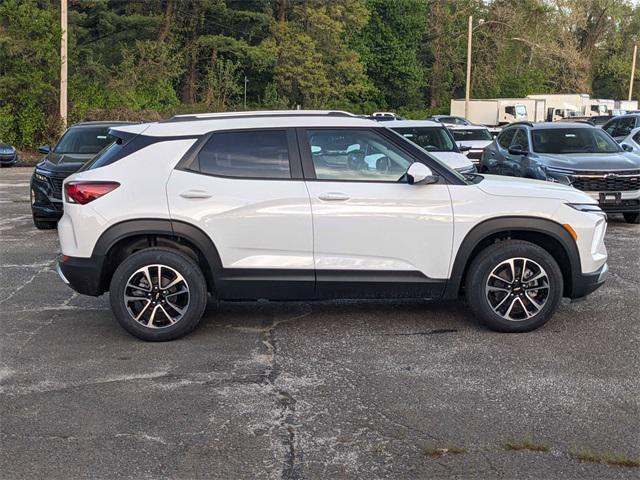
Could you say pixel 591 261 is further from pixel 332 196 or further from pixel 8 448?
pixel 8 448

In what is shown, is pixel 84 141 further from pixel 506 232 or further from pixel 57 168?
pixel 506 232

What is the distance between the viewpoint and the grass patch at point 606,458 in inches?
162

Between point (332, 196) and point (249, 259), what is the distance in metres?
0.82

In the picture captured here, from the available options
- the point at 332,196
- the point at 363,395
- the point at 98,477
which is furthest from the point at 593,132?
the point at 98,477

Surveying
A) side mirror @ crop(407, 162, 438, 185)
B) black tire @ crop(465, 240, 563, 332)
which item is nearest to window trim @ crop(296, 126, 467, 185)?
A: side mirror @ crop(407, 162, 438, 185)

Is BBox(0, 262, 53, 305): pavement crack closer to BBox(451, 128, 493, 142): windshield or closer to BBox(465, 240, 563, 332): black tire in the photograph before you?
BBox(465, 240, 563, 332): black tire

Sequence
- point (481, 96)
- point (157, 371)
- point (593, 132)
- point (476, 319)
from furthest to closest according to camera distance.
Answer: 1. point (481, 96)
2. point (593, 132)
3. point (476, 319)
4. point (157, 371)

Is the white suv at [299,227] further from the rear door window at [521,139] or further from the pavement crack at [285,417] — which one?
the rear door window at [521,139]

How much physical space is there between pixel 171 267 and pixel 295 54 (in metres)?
48.6

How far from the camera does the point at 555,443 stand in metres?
4.34

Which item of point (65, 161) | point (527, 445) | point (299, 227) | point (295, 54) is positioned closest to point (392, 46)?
point (295, 54)

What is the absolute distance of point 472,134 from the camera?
24.1 m

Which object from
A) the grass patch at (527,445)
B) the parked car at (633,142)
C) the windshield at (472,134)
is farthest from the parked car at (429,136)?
the grass patch at (527,445)

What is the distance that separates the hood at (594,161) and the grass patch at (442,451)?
903 cm
